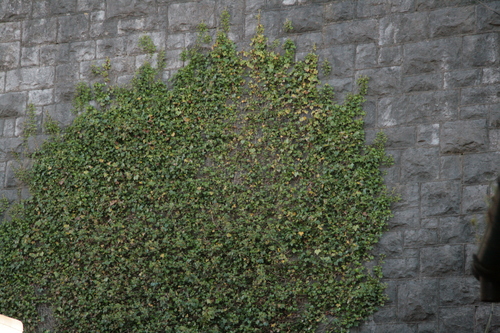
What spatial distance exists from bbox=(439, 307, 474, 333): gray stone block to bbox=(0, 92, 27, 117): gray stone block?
16.4 ft

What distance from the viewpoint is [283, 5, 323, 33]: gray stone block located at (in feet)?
23.5

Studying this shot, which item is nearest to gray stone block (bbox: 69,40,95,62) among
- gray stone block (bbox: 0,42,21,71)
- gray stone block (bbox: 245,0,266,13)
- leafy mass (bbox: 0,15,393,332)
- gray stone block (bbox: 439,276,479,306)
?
leafy mass (bbox: 0,15,393,332)

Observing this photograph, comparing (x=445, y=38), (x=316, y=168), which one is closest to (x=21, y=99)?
(x=316, y=168)

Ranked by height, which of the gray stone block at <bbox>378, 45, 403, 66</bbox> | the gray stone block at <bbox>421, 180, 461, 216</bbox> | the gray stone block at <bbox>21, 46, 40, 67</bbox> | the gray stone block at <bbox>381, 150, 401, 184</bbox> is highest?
the gray stone block at <bbox>21, 46, 40, 67</bbox>

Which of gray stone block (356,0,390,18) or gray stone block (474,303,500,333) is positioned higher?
gray stone block (356,0,390,18)

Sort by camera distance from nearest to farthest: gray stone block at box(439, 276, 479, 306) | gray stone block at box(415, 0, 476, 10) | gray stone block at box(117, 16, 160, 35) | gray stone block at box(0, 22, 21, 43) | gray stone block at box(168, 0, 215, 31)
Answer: gray stone block at box(439, 276, 479, 306), gray stone block at box(415, 0, 476, 10), gray stone block at box(168, 0, 215, 31), gray stone block at box(117, 16, 160, 35), gray stone block at box(0, 22, 21, 43)

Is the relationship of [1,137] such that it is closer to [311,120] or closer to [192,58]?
[192,58]

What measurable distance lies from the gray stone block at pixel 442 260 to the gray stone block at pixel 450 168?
0.64 meters

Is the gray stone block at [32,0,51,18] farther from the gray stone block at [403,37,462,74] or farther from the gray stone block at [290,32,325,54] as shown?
the gray stone block at [403,37,462,74]

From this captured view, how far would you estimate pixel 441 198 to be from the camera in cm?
642

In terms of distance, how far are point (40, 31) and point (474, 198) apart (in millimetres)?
5111

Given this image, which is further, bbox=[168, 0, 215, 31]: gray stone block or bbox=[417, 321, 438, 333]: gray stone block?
bbox=[168, 0, 215, 31]: gray stone block

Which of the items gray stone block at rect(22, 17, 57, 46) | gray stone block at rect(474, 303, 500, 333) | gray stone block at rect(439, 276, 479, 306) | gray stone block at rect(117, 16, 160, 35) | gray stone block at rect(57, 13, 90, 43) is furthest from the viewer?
gray stone block at rect(22, 17, 57, 46)

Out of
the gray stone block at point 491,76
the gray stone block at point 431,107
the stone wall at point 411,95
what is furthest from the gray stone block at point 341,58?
the gray stone block at point 491,76
